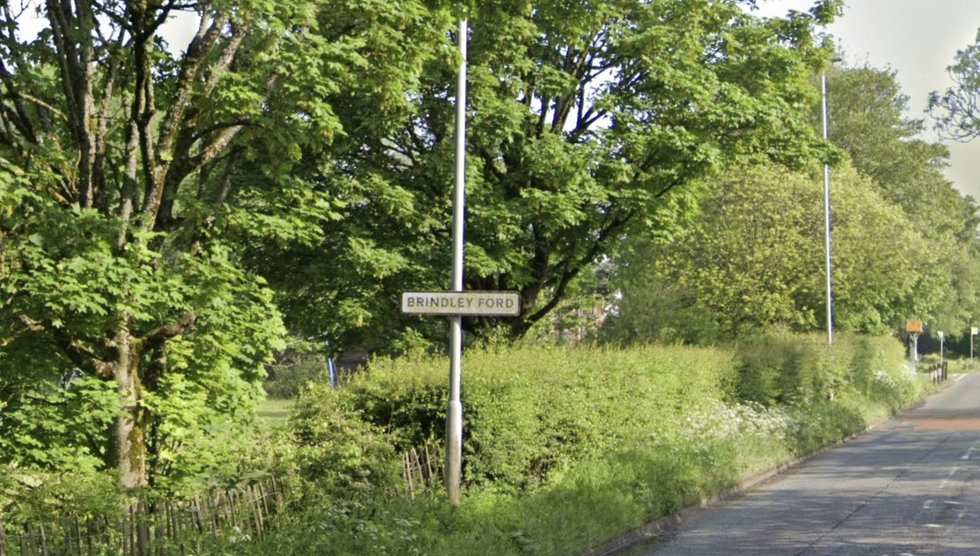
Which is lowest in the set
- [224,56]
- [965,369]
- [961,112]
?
[965,369]

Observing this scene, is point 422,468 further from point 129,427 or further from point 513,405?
point 129,427

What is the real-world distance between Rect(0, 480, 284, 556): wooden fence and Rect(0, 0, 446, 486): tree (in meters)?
2.74

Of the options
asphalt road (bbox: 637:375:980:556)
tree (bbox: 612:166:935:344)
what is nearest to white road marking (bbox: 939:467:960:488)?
asphalt road (bbox: 637:375:980:556)

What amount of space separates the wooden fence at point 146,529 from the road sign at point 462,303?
341 cm

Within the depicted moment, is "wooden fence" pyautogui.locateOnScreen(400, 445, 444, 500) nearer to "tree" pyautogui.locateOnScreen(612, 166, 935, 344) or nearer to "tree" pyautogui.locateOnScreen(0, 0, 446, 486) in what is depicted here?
"tree" pyautogui.locateOnScreen(0, 0, 446, 486)

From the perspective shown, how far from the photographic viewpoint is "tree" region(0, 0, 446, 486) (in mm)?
12055

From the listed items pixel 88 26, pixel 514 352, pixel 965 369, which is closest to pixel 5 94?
pixel 88 26

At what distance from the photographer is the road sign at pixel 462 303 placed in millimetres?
13023

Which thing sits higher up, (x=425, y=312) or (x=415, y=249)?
(x=415, y=249)

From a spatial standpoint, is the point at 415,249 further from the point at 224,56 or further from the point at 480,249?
the point at 224,56

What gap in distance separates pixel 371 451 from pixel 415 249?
9.16 m

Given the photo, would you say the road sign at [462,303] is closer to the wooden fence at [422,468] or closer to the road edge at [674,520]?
the wooden fence at [422,468]

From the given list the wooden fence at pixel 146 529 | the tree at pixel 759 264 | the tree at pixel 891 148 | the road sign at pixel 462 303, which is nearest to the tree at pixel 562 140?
the road sign at pixel 462 303

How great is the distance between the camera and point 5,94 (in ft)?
44.2
